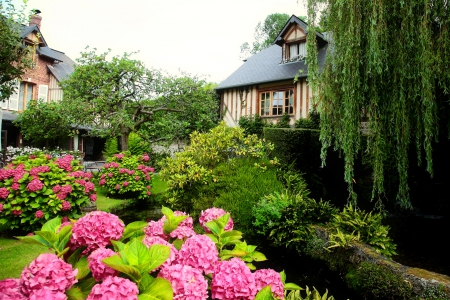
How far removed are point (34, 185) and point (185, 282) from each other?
520cm

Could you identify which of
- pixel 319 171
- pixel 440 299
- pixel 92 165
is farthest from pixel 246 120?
pixel 440 299

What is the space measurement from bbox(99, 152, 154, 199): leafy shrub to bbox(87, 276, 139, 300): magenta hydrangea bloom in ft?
30.2

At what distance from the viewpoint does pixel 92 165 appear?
1308 centimetres

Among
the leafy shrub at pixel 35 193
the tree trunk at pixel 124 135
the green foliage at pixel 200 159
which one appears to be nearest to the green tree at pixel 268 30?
the tree trunk at pixel 124 135

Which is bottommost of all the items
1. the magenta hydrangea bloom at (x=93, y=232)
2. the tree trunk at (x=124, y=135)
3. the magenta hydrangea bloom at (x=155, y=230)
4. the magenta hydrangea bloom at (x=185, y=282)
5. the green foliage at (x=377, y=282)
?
the green foliage at (x=377, y=282)

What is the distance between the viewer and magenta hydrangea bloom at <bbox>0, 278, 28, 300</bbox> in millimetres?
869

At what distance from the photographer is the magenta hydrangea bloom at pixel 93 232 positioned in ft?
4.04

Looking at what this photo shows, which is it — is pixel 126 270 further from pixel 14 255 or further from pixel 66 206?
pixel 66 206

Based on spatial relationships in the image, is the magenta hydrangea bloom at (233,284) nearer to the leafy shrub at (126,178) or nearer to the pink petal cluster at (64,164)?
the pink petal cluster at (64,164)

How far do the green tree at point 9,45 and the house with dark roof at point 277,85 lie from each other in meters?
9.71

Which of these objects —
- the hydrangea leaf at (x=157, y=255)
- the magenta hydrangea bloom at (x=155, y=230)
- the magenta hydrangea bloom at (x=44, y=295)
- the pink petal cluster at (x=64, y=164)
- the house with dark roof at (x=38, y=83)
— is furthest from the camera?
the house with dark roof at (x=38, y=83)

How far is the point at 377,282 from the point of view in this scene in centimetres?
450

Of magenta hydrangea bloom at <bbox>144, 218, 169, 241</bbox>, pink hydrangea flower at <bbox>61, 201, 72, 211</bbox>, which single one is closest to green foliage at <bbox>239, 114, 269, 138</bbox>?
pink hydrangea flower at <bbox>61, 201, 72, 211</bbox>

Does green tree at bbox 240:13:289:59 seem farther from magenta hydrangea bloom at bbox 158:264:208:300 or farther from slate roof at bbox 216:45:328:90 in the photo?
magenta hydrangea bloom at bbox 158:264:208:300
